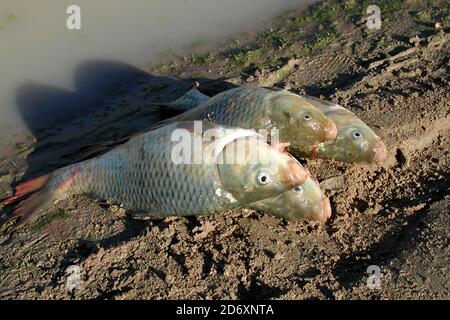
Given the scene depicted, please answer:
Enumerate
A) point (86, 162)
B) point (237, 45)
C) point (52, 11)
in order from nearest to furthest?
point (86, 162) < point (237, 45) < point (52, 11)

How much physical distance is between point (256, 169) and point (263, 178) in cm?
9

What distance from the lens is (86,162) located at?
555 cm

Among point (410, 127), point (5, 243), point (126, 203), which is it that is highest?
point (410, 127)

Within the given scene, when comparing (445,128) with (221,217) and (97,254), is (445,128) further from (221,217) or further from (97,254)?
(97,254)

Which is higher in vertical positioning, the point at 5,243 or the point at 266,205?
the point at 266,205

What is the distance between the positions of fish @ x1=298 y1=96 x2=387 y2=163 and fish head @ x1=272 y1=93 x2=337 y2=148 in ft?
0.92

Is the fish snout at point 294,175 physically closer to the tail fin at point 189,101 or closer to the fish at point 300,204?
the fish at point 300,204

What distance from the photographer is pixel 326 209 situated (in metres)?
5.07

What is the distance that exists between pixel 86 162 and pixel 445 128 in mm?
3672

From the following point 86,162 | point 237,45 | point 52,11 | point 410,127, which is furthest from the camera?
point 52,11

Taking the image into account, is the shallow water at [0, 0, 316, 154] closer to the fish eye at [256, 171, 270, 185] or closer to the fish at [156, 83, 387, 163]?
the fish at [156, 83, 387, 163]

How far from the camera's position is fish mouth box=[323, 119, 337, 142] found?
5.20 m

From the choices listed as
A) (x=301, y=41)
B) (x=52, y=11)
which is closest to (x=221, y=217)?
(x=301, y=41)

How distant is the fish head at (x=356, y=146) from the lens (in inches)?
219
